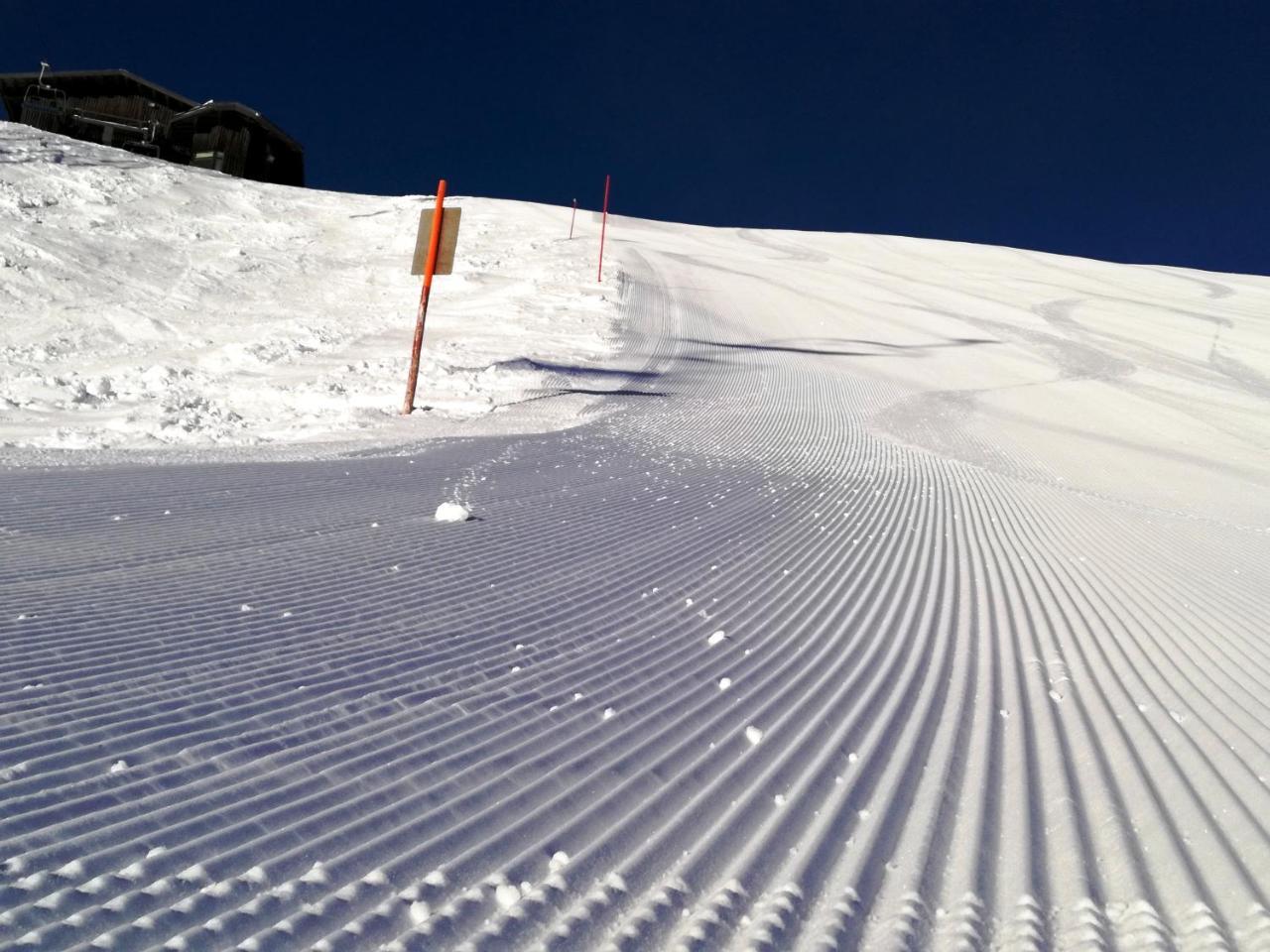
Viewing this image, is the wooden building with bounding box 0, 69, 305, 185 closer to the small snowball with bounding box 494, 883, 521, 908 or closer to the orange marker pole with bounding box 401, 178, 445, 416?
the orange marker pole with bounding box 401, 178, 445, 416

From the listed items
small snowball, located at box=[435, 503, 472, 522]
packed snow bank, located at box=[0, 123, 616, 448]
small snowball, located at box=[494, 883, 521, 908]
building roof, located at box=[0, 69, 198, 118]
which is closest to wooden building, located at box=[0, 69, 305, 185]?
building roof, located at box=[0, 69, 198, 118]

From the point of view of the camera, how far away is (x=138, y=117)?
119 feet

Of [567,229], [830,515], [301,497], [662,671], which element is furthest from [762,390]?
[567,229]

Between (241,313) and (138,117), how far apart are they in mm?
28405

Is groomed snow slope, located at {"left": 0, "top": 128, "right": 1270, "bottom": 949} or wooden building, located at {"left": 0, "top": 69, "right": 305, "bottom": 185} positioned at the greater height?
wooden building, located at {"left": 0, "top": 69, "right": 305, "bottom": 185}

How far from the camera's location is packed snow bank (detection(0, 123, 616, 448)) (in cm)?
944

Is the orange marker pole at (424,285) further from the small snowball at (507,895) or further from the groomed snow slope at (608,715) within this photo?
the small snowball at (507,895)

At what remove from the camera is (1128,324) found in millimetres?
26516

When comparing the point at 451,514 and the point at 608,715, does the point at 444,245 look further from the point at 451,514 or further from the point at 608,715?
the point at 608,715

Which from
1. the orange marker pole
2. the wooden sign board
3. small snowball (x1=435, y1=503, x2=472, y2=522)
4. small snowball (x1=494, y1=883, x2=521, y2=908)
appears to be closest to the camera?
small snowball (x1=494, y1=883, x2=521, y2=908)

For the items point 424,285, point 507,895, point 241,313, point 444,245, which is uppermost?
point 444,245

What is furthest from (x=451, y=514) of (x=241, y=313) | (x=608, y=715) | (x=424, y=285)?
(x=241, y=313)

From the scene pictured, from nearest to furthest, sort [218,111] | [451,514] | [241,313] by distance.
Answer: [451,514] → [241,313] → [218,111]

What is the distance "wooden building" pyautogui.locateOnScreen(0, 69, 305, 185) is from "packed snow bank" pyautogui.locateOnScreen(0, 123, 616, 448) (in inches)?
400
